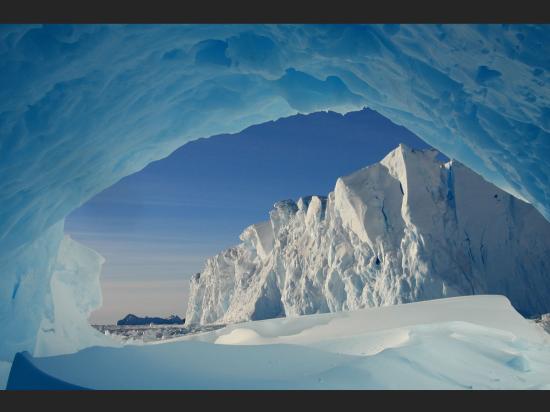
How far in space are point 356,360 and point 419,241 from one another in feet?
39.8

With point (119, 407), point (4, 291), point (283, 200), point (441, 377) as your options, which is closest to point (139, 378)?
point (4, 291)

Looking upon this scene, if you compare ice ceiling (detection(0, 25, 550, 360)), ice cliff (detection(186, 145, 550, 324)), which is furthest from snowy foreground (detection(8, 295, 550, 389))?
ice cliff (detection(186, 145, 550, 324))

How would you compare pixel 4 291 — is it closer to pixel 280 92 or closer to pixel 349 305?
pixel 280 92

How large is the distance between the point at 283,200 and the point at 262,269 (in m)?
4.82

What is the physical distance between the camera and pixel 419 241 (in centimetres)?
1684

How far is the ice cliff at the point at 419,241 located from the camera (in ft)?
53.4

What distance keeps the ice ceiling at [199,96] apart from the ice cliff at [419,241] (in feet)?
35.1

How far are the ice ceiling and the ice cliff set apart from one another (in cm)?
1069

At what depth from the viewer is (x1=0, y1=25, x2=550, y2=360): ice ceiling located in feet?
13.4

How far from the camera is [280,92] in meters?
6.95
